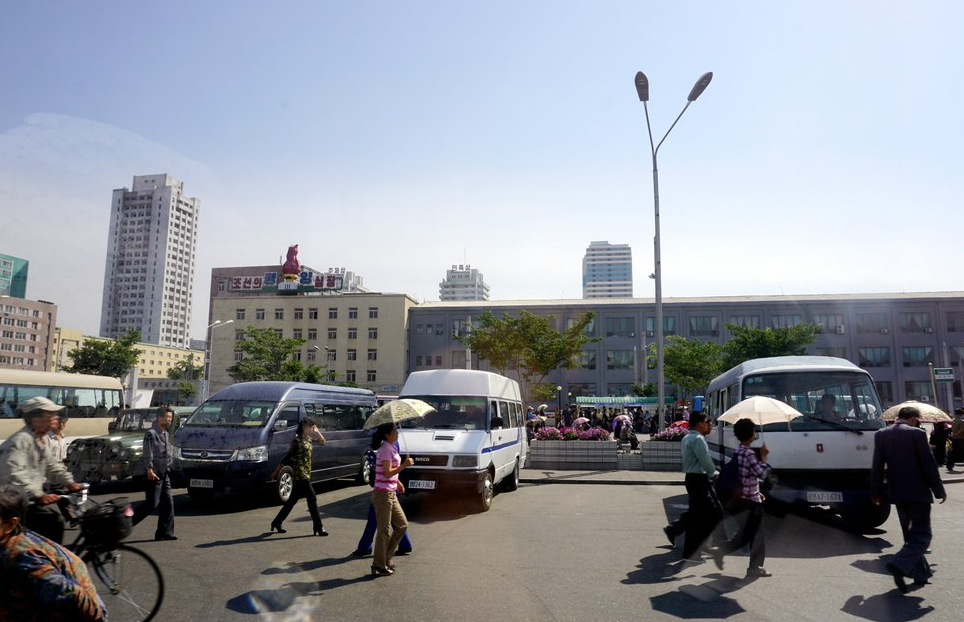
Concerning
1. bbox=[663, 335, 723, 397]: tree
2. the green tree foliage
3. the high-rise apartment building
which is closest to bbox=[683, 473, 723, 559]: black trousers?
bbox=[663, 335, 723, 397]: tree

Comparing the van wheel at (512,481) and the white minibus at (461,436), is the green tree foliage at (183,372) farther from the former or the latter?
the white minibus at (461,436)

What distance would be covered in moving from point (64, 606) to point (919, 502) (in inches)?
292

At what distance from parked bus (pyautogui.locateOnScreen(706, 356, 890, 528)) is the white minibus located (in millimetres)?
4516

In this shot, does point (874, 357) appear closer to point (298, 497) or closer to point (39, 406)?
point (298, 497)

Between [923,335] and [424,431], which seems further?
[923,335]

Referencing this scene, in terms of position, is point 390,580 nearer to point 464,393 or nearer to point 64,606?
point 64,606

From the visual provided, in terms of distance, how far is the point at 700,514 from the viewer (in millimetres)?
7875

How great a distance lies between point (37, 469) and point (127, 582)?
1586 mm

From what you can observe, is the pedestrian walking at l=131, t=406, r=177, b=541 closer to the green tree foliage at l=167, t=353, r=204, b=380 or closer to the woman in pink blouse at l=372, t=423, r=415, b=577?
the woman in pink blouse at l=372, t=423, r=415, b=577

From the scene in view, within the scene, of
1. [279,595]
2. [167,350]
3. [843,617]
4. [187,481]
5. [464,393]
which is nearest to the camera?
[843,617]

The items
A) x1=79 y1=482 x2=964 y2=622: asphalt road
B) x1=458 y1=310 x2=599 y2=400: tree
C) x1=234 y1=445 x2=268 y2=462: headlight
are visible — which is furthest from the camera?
x1=458 y1=310 x2=599 y2=400: tree

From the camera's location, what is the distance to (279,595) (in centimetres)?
610

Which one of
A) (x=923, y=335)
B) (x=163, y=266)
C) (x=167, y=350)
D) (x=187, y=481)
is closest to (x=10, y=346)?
(x=167, y=350)

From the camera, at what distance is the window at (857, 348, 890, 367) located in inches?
2452
